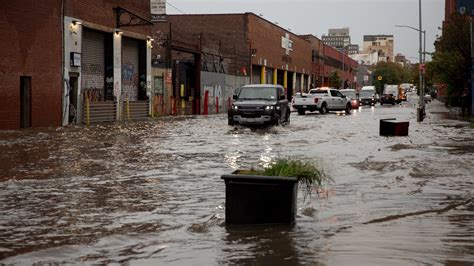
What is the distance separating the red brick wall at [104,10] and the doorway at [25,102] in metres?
4.88

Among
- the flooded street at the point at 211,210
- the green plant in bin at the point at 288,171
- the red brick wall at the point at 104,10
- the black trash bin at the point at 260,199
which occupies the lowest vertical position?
the flooded street at the point at 211,210

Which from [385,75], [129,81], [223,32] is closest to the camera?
[129,81]

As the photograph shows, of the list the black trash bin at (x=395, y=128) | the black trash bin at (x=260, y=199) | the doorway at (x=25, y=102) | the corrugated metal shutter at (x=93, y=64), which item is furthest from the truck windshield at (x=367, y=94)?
the black trash bin at (x=260, y=199)

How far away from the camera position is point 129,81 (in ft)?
135

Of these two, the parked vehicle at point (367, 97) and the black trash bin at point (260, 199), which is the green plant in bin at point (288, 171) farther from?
the parked vehicle at point (367, 97)

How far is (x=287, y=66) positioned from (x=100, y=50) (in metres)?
49.1

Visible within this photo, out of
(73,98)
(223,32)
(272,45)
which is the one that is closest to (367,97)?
(272,45)

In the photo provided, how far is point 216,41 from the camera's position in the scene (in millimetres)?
66375

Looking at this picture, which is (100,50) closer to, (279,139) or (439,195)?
(279,139)

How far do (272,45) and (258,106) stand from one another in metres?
47.3

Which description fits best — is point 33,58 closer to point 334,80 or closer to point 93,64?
point 93,64

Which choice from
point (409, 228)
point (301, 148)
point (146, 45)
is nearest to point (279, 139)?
A: point (301, 148)

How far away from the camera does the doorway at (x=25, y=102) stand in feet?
94.3

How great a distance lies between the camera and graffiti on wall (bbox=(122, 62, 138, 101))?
40.2 m
